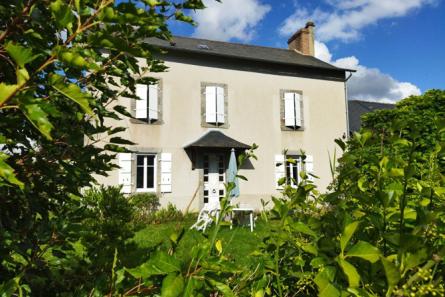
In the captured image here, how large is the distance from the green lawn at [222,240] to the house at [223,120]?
469 centimetres

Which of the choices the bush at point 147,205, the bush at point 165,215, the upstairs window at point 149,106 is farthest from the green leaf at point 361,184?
the upstairs window at point 149,106

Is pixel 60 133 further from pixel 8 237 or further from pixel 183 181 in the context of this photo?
pixel 183 181

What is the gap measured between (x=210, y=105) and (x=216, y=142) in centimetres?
177

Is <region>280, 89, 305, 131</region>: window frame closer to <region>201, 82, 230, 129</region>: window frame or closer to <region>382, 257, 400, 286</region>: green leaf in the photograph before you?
<region>201, 82, 230, 129</region>: window frame

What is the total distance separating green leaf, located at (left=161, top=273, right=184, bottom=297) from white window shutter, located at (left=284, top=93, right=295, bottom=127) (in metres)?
15.9

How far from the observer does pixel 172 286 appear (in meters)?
0.81

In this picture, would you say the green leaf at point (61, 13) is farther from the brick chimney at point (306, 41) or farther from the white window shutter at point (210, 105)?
the brick chimney at point (306, 41)

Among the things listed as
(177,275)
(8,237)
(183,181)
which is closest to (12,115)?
(8,237)

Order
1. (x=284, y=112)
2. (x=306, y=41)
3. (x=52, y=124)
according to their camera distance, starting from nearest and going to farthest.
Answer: (x=52, y=124)
(x=284, y=112)
(x=306, y=41)

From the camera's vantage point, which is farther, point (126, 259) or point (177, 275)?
point (126, 259)

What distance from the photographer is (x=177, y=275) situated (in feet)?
2.80

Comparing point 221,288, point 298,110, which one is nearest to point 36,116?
point 221,288

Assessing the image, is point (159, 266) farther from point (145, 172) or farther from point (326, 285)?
point (145, 172)

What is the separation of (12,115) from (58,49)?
60 centimetres
